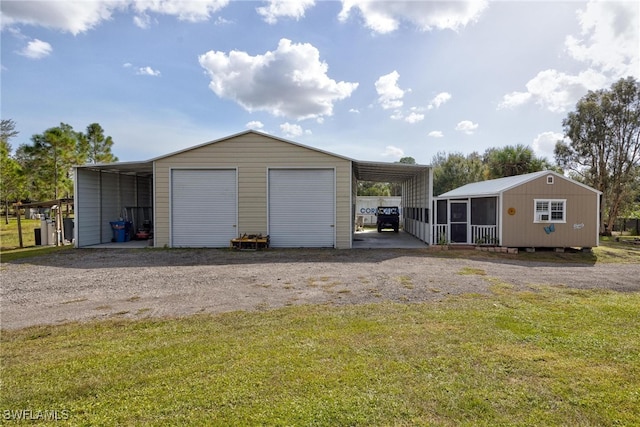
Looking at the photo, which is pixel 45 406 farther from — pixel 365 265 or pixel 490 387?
pixel 365 265

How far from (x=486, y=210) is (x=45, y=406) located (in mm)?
13756

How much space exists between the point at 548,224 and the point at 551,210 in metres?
A: 0.52

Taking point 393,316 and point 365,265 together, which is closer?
point 393,316

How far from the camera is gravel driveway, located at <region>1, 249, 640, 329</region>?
5703 mm

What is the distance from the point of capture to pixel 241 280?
764cm

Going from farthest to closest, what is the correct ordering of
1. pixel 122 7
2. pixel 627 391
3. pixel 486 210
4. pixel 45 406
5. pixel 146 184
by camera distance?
pixel 146 184 < pixel 486 210 < pixel 122 7 < pixel 627 391 < pixel 45 406

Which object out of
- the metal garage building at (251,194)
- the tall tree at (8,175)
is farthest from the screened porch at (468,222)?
the tall tree at (8,175)

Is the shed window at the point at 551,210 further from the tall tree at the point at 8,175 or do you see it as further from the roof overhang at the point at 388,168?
the tall tree at the point at 8,175

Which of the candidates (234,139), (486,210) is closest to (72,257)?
(234,139)

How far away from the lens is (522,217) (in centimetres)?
1231

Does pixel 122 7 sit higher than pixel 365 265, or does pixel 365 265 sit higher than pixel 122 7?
pixel 122 7

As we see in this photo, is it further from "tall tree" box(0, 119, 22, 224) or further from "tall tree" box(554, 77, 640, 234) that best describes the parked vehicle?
"tall tree" box(0, 119, 22, 224)

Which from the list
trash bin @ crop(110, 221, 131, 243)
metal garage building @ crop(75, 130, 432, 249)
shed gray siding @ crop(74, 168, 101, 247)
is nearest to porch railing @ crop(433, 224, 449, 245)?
metal garage building @ crop(75, 130, 432, 249)

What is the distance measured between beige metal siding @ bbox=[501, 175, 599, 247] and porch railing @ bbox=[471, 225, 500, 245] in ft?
1.20
